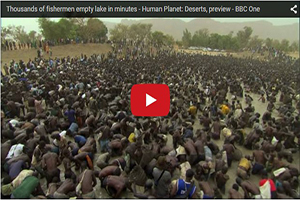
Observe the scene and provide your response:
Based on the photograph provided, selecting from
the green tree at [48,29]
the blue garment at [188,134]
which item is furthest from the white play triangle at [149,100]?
the green tree at [48,29]

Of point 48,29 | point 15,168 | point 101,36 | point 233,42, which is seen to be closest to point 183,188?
point 15,168

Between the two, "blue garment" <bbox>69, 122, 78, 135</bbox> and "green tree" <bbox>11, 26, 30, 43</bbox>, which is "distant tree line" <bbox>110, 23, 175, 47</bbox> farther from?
"blue garment" <bbox>69, 122, 78, 135</bbox>

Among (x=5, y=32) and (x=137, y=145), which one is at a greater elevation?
(x=5, y=32)

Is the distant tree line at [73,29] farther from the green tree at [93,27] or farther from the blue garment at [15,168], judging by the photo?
the blue garment at [15,168]

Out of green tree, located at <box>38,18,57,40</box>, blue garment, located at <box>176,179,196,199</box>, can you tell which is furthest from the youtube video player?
green tree, located at <box>38,18,57,40</box>

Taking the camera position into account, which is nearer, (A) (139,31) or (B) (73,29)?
(B) (73,29)

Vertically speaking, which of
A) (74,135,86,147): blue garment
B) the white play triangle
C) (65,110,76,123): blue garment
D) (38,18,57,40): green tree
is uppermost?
(38,18,57,40): green tree

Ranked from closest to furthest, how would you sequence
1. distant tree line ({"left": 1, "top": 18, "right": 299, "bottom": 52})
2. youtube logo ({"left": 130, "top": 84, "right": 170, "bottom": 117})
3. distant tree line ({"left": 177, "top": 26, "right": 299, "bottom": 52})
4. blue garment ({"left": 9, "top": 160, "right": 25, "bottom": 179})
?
blue garment ({"left": 9, "top": 160, "right": 25, "bottom": 179}) < youtube logo ({"left": 130, "top": 84, "right": 170, "bottom": 117}) < distant tree line ({"left": 1, "top": 18, "right": 299, "bottom": 52}) < distant tree line ({"left": 177, "top": 26, "right": 299, "bottom": 52})

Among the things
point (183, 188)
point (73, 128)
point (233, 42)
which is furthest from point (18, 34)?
point (183, 188)

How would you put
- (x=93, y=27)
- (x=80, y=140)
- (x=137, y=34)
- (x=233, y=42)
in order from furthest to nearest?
(x=137, y=34) < (x=233, y=42) < (x=93, y=27) < (x=80, y=140)

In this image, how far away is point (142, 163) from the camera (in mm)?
6711

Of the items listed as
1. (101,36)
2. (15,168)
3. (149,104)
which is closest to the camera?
(15,168)

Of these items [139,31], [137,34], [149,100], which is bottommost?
[149,100]

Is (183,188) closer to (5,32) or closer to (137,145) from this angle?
(137,145)
